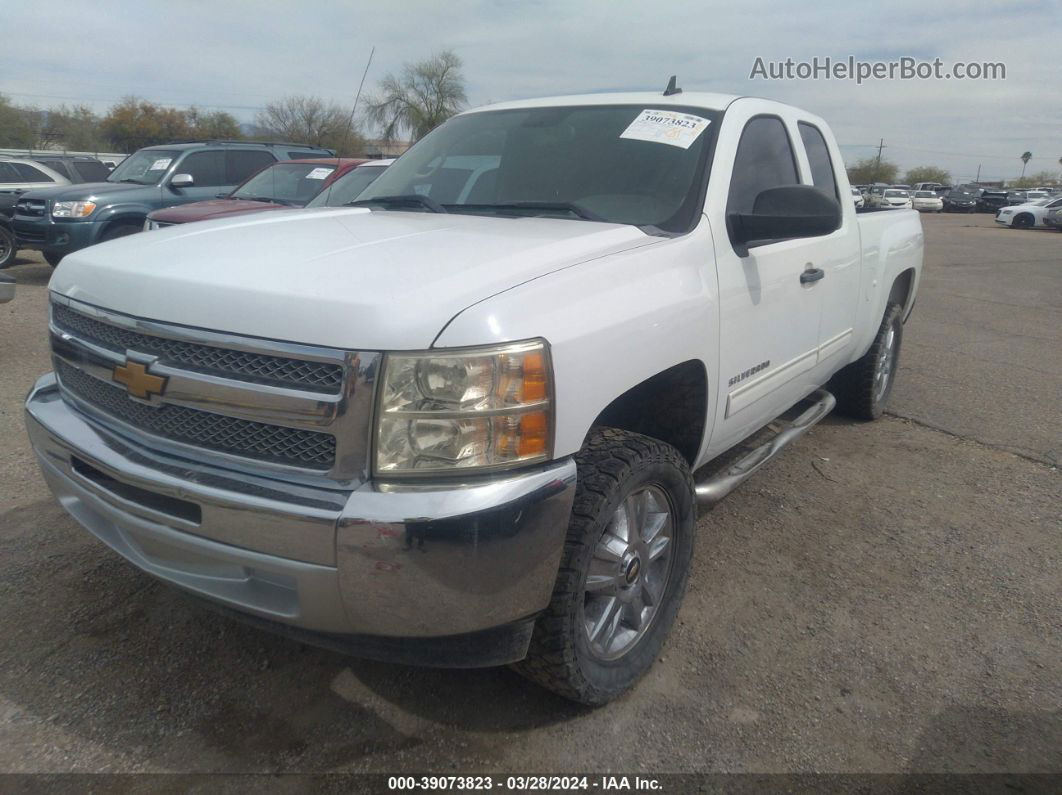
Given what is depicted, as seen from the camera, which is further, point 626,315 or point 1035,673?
point 1035,673

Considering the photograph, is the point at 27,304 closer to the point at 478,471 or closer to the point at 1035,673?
the point at 478,471

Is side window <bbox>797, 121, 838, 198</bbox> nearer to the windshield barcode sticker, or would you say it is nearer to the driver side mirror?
the windshield barcode sticker

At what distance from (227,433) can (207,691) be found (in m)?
0.96

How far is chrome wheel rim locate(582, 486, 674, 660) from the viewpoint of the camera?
7.59ft

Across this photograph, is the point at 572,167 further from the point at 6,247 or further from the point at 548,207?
the point at 6,247

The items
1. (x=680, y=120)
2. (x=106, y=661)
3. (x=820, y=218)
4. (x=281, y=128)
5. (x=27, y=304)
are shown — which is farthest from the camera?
(x=27, y=304)

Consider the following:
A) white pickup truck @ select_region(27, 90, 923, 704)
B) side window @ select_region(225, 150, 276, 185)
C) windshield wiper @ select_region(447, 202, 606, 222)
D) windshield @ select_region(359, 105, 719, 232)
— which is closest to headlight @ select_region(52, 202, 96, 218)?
side window @ select_region(225, 150, 276, 185)

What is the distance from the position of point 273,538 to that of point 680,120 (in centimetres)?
223

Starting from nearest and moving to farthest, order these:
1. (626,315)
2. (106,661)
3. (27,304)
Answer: (626,315)
(106,661)
(27,304)

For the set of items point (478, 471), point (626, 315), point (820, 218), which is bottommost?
point (478, 471)

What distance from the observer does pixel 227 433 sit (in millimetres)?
1987

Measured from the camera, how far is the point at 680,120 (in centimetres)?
309

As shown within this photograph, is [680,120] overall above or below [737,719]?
above

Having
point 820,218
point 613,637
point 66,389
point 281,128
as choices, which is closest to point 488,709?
point 613,637
